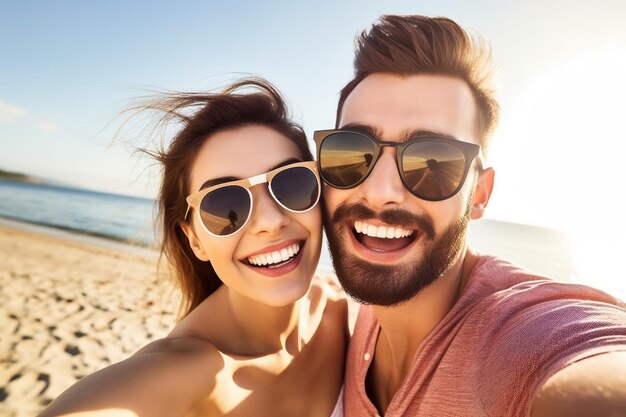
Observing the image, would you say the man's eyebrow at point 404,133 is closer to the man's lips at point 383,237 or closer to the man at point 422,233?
the man at point 422,233

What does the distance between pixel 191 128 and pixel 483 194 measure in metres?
1.89

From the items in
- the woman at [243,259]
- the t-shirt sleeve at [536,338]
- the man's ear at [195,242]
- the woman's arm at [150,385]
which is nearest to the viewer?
the t-shirt sleeve at [536,338]

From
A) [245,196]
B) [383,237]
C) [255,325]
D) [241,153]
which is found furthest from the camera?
[255,325]

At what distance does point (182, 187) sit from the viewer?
2340 millimetres

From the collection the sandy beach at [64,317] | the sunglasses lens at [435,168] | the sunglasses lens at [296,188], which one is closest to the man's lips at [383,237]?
the sunglasses lens at [435,168]

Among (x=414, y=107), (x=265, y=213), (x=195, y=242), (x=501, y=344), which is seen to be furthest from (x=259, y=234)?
(x=501, y=344)

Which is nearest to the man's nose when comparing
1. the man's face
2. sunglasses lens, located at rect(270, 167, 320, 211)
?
the man's face

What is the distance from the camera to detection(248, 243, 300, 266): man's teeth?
2.03 metres

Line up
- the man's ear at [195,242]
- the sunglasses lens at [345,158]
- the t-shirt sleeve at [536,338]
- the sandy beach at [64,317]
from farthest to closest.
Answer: the sandy beach at [64,317], the man's ear at [195,242], the sunglasses lens at [345,158], the t-shirt sleeve at [536,338]

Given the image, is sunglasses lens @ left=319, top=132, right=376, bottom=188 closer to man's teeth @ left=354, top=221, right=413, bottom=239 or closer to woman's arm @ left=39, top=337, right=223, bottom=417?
man's teeth @ left=354, top=221, right=413, bottom=239

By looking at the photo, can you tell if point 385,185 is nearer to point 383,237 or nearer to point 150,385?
point 383,237

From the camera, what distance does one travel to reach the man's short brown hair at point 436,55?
200 centimetres

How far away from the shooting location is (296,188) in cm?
204

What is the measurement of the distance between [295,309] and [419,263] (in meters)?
1.08
